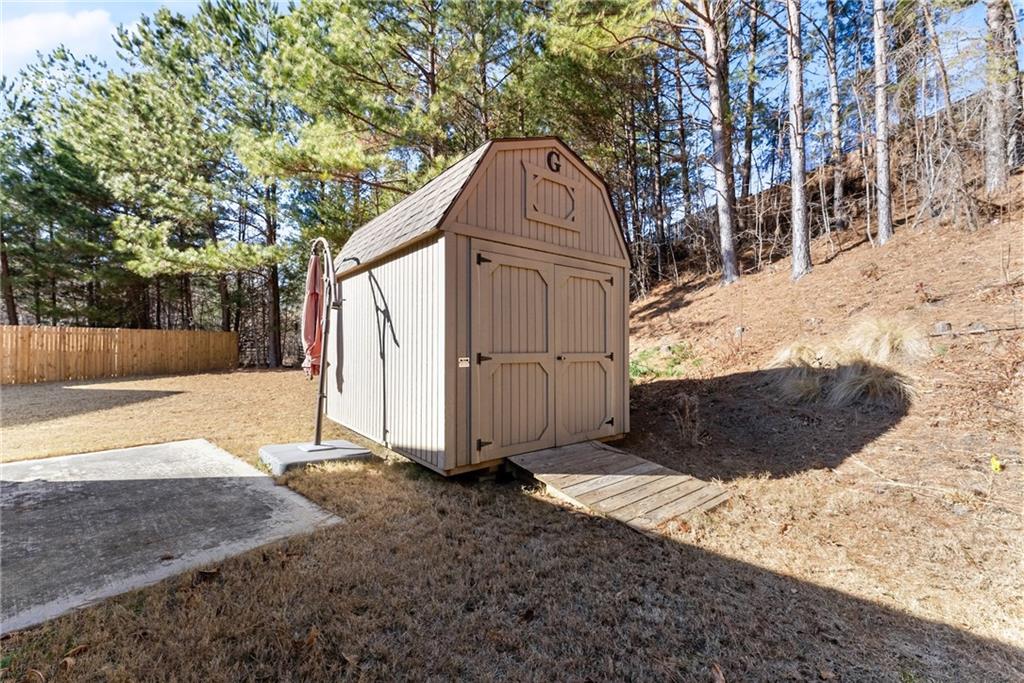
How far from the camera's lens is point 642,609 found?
2.24 m

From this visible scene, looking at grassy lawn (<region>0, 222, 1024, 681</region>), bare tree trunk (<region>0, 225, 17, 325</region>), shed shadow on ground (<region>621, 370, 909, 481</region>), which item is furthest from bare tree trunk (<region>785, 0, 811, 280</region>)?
bare tree trunk (<region>0, 225, 17, 325</region>)

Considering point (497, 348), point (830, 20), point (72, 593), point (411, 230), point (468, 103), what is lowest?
point (72, 593)

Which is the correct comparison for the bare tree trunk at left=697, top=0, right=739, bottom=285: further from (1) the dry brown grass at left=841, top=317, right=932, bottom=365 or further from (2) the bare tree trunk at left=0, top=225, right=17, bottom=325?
(2) the bare tree trunk at left=0, top=225, right=17, bottom=325

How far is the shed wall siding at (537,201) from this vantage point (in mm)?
4047

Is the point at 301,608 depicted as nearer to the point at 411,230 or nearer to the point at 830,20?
the point at 411,230

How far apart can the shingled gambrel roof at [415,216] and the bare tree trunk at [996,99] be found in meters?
7.50

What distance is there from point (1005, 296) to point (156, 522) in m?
9.58

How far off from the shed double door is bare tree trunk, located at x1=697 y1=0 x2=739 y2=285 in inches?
256

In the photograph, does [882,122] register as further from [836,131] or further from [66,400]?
[66,400]

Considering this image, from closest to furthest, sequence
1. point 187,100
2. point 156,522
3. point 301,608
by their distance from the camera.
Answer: point 301,608 → point 156,522 → point 187,100

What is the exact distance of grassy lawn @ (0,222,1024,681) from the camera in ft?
6.05

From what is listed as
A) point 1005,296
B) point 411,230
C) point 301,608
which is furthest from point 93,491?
point 1005,296

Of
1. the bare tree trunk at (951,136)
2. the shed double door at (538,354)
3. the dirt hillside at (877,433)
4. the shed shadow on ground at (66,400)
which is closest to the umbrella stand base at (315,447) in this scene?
the shed double door at (538,354)

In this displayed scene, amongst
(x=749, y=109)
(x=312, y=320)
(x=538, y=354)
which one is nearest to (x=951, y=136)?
(x=538, y=354)
